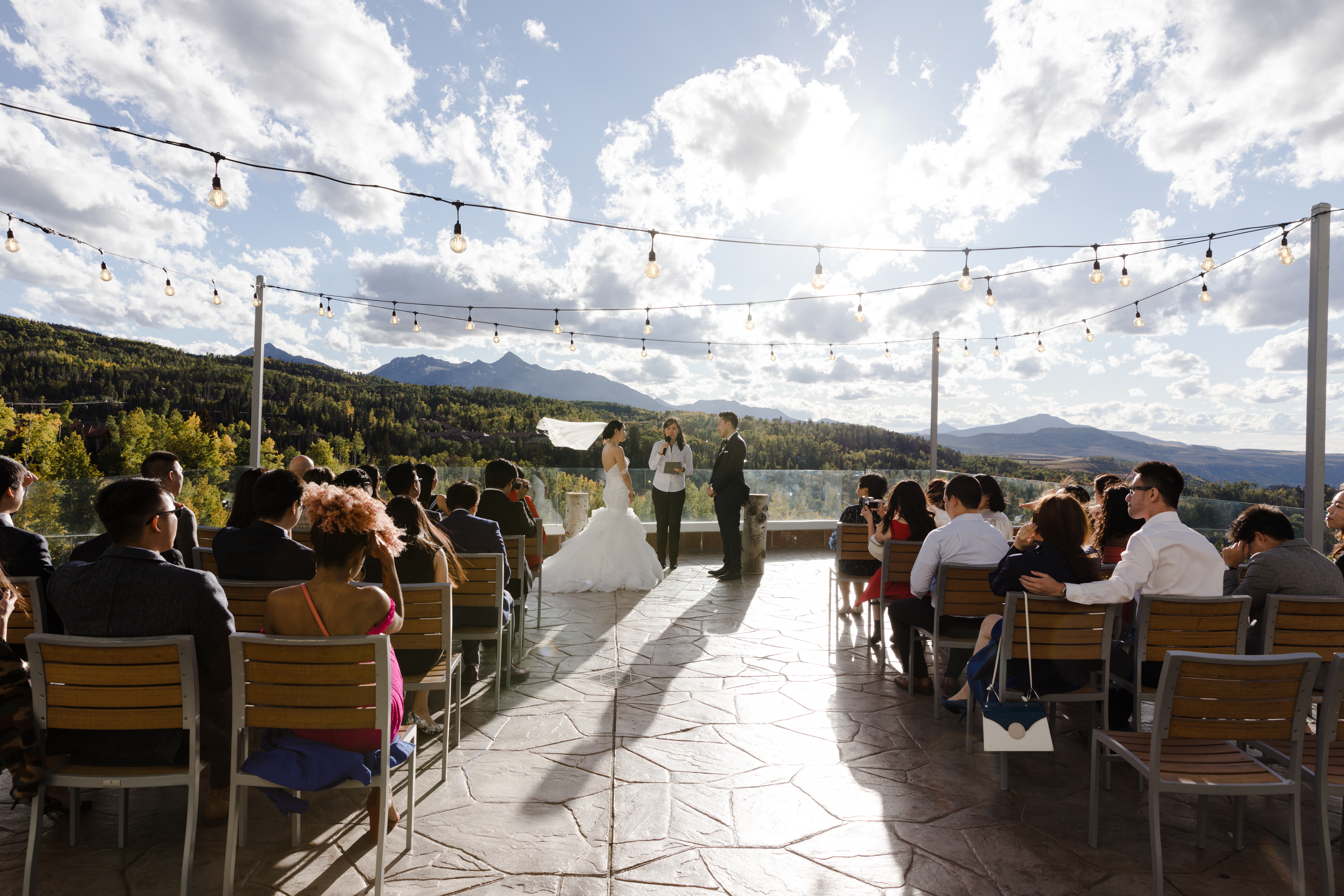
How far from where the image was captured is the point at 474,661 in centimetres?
423

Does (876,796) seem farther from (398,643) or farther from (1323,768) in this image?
(398,643)

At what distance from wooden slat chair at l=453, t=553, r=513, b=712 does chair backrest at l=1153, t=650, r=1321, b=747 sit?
297cm

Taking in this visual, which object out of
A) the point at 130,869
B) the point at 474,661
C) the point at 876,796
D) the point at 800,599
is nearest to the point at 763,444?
the point at 800,599

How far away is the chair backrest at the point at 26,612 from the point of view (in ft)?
8.34

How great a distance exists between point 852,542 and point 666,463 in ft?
9.79

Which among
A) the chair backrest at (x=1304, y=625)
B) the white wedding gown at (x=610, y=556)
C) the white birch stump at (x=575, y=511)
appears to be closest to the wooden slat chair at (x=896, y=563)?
the chair backrest at (x=1304, y=625)

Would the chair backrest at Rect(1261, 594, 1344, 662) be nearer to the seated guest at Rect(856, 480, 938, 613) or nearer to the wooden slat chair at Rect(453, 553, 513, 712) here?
the seated guest at Rect(856, 480, 938, 613)

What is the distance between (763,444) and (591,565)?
774 centimetres

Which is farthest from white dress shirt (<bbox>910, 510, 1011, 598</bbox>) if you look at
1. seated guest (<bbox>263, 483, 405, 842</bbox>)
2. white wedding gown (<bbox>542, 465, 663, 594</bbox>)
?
white wedding gown (<bbox>542, 465, 663, 594</bbox>)

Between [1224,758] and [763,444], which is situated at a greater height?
[763,444]

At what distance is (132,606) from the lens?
2119mm

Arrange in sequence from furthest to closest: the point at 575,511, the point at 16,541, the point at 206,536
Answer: the point at 575,511
the point at 206,536
the point at 16,541

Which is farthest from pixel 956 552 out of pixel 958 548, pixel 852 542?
pixel 852 542

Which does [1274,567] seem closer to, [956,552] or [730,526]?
[956,552]
